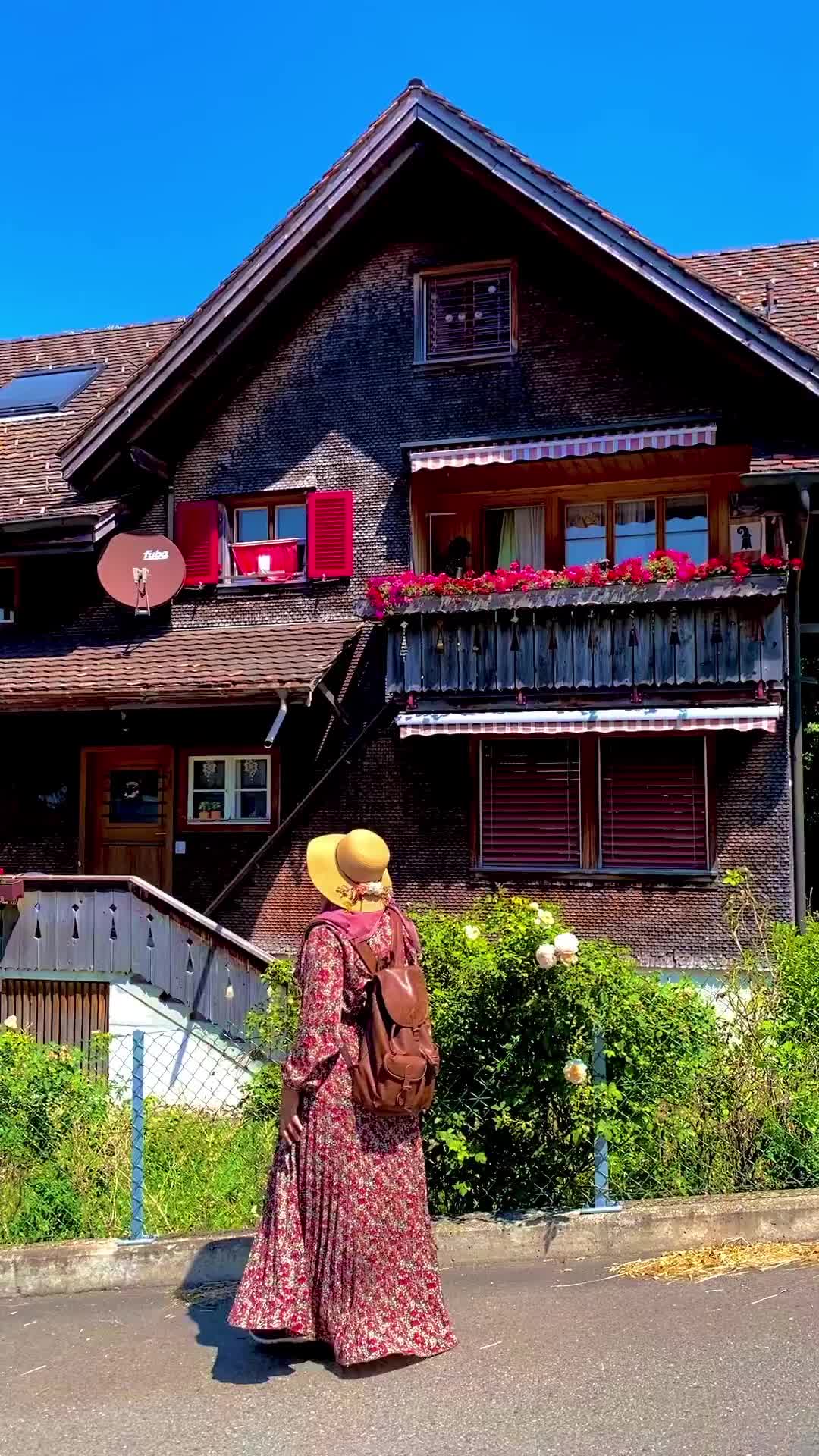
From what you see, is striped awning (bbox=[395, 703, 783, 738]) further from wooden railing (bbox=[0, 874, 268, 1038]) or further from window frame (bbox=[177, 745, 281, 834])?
wooden railing (bbox=[0, 874, 268, 1038])

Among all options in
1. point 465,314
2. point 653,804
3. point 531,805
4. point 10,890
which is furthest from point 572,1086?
point 465,314

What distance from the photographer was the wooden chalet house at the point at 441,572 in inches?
524

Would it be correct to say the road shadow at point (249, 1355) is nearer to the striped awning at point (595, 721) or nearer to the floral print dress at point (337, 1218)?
the floral print dress at point (337, 1218)

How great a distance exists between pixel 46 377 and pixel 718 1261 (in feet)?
55.7

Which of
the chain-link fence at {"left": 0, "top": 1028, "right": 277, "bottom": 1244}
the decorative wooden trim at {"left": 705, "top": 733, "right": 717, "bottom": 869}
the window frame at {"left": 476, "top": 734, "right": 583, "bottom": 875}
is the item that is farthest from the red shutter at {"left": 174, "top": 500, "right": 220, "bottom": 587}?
the chain-link fence at {"left": 0, "top": 1028, "right": 277, "bottom": 1244}

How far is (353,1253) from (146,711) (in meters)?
11.2

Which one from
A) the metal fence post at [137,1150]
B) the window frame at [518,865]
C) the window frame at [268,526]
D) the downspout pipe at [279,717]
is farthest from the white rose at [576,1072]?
the window frame at [268,526]

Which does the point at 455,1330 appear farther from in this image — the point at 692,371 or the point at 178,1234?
the point at 692,371

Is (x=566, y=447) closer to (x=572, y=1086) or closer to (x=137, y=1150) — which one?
(x=572, y=1086)

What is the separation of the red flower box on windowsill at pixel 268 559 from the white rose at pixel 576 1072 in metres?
9.98

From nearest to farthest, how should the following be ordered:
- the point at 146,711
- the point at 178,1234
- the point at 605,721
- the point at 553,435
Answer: the point at 178,1234, the point at 605,721, the point at 553,435, the point at 146,711

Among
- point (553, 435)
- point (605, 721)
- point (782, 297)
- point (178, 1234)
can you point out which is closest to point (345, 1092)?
point (178, 1234)

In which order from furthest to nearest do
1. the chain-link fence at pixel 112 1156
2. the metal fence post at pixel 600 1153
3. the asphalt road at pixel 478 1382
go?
the chain-link fence at pixel 112 1156 → the metal fence post at pixel 600 1153 → the asphalt road at pixel 478 1382

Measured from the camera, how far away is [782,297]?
15.5m
